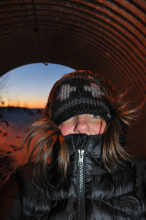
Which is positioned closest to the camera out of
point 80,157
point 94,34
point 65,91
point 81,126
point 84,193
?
point 84,193

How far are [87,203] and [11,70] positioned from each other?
1149 cm

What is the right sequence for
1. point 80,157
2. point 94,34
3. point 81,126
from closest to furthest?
point 80,157, point 81,126, point 94,34

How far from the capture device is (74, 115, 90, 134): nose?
5.98 ft

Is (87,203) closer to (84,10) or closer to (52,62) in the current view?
(84,10)

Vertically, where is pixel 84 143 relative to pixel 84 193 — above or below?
above

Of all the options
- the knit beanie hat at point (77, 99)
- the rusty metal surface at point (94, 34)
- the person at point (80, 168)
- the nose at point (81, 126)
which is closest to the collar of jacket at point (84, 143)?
the person at point (80, 168)

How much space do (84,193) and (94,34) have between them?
21.5 ft

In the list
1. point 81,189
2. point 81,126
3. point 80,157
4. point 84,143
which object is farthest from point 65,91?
point 81,189

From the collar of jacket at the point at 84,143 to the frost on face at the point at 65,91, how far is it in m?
0.47

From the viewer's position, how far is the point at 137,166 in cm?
172

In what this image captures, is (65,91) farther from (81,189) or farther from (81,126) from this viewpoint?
(81,189)

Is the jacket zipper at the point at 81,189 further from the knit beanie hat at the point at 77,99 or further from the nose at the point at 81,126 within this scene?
the knit beanie hat at the point at 77,99

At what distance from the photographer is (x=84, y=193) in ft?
4.99

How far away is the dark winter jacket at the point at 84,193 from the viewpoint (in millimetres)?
1463
